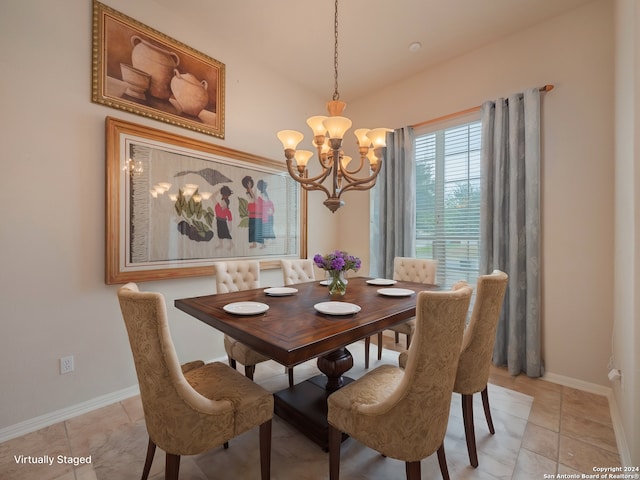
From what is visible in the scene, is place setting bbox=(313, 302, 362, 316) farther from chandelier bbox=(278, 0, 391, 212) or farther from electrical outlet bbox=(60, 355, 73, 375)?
electrical outlet bbox=(60, 355, 73, 375)

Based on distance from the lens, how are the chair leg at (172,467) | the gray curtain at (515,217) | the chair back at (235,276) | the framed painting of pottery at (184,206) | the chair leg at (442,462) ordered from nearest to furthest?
the chair leg at (172,467) < the chair leg at (442,462) < the framed painting of pottery at (184,206) < the chair back at (235,276) < the gray curtain at (515,217)

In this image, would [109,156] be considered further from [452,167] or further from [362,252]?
[452,167]

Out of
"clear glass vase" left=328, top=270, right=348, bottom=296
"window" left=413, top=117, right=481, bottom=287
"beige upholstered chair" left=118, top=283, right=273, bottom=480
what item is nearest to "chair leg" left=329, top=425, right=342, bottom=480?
"beige upholstered chair" left=118, top=283, right=273, bottom=480

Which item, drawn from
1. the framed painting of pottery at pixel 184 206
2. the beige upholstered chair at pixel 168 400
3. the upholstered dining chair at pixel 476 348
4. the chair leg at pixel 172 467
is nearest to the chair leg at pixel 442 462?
the upholstered dining chair at pixel 476 348

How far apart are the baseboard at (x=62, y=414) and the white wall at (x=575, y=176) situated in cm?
356

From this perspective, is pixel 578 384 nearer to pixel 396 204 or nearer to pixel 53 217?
pixel 396 204

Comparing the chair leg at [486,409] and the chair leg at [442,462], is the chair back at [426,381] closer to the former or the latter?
the chair leg at [442,462]

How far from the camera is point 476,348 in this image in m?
1.58

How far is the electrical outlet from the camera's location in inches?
79.1

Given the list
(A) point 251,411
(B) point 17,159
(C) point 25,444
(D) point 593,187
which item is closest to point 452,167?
(D) point 593,187

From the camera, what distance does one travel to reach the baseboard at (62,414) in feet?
5.92

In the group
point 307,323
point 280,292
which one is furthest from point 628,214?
point 280,292

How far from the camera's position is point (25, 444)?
1744 mm

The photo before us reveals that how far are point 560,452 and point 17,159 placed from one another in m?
3.73
